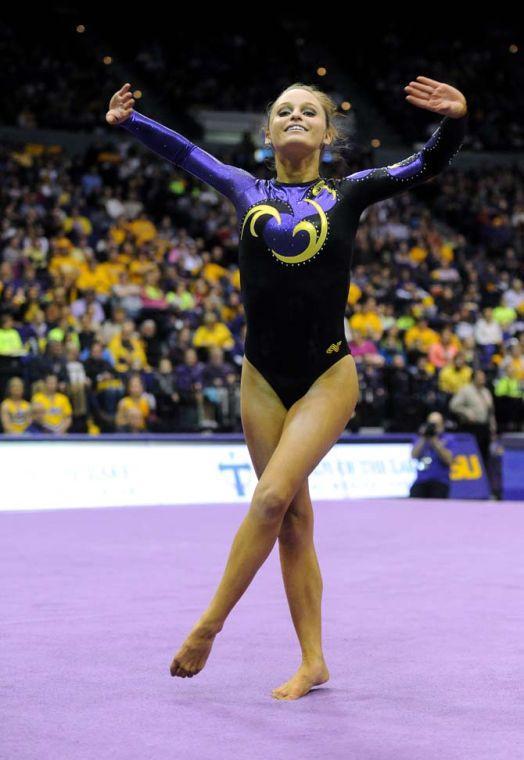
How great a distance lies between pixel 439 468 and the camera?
12547 mm

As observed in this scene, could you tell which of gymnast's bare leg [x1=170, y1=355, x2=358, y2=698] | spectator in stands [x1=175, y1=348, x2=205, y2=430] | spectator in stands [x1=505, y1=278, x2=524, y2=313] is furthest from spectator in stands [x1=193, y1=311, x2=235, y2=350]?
gymnast's bare leg [x1=170, y1=355, x2=358, y2=698]

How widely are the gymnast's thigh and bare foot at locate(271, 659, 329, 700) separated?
2.06 ft

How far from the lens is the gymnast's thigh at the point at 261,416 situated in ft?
12.6

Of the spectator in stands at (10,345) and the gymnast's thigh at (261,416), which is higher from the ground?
the gymnast's thigh at (261,416)

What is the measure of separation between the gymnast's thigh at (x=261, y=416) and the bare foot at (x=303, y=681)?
0.63 m

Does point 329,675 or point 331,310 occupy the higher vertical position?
point 331,310

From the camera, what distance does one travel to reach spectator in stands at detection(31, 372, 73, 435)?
1139cm

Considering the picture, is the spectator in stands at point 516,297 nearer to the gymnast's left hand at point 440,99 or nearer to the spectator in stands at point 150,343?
the spectator in stands at point 150,343

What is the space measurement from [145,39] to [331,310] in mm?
21819

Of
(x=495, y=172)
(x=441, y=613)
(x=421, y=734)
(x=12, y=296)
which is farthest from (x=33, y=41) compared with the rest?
(x=421, y=734)

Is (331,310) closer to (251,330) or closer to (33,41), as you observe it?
(251,330)

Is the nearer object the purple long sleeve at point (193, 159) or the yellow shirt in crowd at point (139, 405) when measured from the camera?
the purple long sleeve at point (193, 159)

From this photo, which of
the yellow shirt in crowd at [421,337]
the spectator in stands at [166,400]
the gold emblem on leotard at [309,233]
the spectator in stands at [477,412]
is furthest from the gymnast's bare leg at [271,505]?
the yellow shirt in crowd at [421,337]

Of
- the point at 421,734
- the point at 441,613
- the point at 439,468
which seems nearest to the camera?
the point at 421,734
